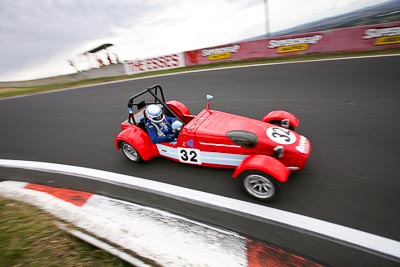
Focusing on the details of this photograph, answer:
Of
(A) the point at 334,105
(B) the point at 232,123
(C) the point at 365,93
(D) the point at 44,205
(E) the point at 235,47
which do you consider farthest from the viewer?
→ (E) the point at 235,47

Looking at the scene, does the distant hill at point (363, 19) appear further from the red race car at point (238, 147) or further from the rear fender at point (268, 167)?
the rear fender at point (268, 167)

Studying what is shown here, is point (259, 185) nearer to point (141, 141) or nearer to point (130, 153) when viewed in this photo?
point (141, 141)

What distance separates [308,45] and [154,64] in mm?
9337

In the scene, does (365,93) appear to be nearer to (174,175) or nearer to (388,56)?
(388,56)

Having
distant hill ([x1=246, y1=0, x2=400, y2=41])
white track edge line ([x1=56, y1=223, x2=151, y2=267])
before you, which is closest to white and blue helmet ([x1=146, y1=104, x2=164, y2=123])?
white track edge line ([x1=56, y1=223, x2=151, y2=267])

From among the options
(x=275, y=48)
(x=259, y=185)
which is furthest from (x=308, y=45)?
(x=259, y=185)

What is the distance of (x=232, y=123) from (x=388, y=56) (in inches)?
353

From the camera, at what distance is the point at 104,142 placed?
5.14 meters

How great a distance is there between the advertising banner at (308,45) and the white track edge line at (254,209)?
1077cm

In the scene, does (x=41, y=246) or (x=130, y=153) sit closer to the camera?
(x=41, y=246)

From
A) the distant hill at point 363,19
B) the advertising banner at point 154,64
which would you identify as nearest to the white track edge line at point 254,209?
the advertising banner at point 154,64

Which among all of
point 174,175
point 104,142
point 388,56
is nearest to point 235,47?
point 388,56

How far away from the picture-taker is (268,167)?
2705 mm

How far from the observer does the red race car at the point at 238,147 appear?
284 centimetres
